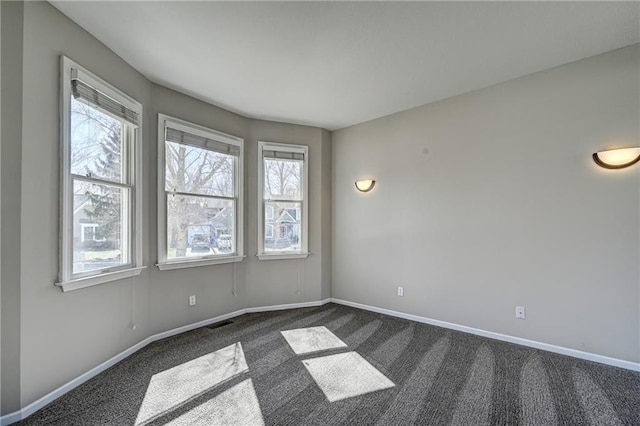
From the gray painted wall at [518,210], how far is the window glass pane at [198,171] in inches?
78.8

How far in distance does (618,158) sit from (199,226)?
13.8 ft

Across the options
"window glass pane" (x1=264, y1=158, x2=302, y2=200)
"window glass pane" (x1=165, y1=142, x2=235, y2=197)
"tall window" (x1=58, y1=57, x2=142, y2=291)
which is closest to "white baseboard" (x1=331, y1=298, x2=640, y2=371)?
"window glass pane" (x1=264, y1=158, x2=302, y2=200)

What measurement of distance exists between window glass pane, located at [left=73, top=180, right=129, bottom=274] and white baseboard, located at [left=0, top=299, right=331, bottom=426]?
0.83m

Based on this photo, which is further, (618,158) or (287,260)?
(287,260)

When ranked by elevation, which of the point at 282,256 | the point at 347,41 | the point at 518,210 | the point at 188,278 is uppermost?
the point at 347,41

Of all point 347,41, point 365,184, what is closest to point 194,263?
point 365,184

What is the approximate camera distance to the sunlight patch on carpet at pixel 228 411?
1878 mm

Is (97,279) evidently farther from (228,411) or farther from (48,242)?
(228,411)

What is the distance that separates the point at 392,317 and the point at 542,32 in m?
3.33

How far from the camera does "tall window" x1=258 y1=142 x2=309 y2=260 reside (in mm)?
4215

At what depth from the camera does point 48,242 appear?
208 cm

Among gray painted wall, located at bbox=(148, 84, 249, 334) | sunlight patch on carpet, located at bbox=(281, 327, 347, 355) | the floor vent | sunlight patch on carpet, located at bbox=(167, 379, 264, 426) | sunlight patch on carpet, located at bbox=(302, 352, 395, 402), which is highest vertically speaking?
gray painted wall, located at bbox=(148, 84, 249, 334)

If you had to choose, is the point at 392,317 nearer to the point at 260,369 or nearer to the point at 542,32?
the point at 260,369

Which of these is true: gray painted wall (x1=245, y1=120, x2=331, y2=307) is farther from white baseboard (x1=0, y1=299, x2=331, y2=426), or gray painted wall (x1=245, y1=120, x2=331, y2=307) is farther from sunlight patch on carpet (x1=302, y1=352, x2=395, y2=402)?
sunlight patch on carpet (x1=302, y1=352, x2=395, y2=402)
